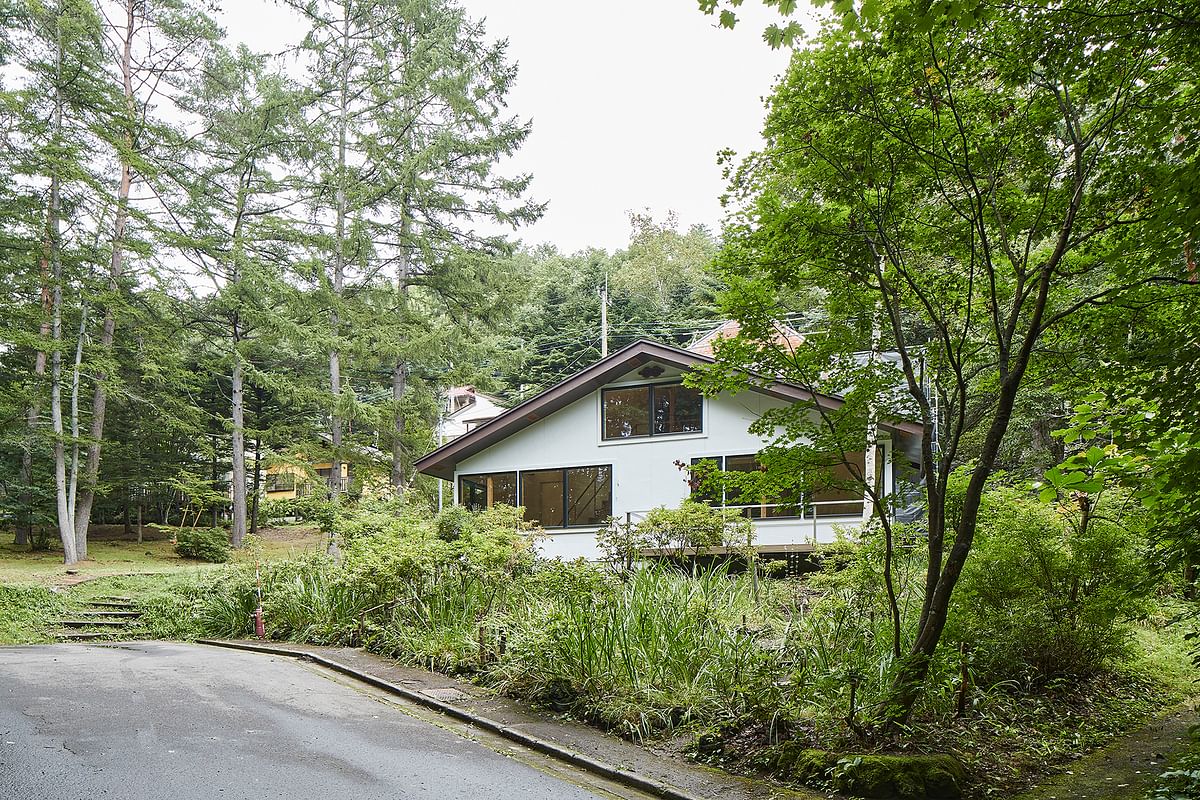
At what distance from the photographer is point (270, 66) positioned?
2416 centimetres

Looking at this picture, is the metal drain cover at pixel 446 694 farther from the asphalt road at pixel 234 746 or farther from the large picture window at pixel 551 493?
the large picture window at pixel 551 493

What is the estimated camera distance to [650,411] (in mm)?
18984

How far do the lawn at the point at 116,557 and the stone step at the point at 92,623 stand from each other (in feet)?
8.38

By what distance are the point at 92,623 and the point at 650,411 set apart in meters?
12.7

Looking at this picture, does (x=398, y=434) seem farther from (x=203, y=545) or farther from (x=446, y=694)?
(x=446, y=694)

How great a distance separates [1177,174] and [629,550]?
8009 mm

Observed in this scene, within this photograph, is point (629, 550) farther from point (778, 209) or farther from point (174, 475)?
point (174, 475)

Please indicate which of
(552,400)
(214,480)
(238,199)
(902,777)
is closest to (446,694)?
Answer: (902,777)

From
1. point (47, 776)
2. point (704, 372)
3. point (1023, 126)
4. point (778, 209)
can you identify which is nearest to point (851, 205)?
point (778, 209)

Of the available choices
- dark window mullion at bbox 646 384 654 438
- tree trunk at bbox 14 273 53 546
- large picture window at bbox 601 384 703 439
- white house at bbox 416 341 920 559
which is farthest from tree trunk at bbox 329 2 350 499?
dark window mullion at bbox 646 384 654 438

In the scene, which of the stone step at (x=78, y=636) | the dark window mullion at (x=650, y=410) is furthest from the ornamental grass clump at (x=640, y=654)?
the stone step at (x=78, y=636)

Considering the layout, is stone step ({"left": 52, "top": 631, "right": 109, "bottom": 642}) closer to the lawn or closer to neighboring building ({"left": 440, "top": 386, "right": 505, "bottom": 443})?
the lawn

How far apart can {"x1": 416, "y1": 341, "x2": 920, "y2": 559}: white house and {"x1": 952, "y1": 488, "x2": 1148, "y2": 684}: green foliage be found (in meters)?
10.3

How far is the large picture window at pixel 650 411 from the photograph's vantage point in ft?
60.9
